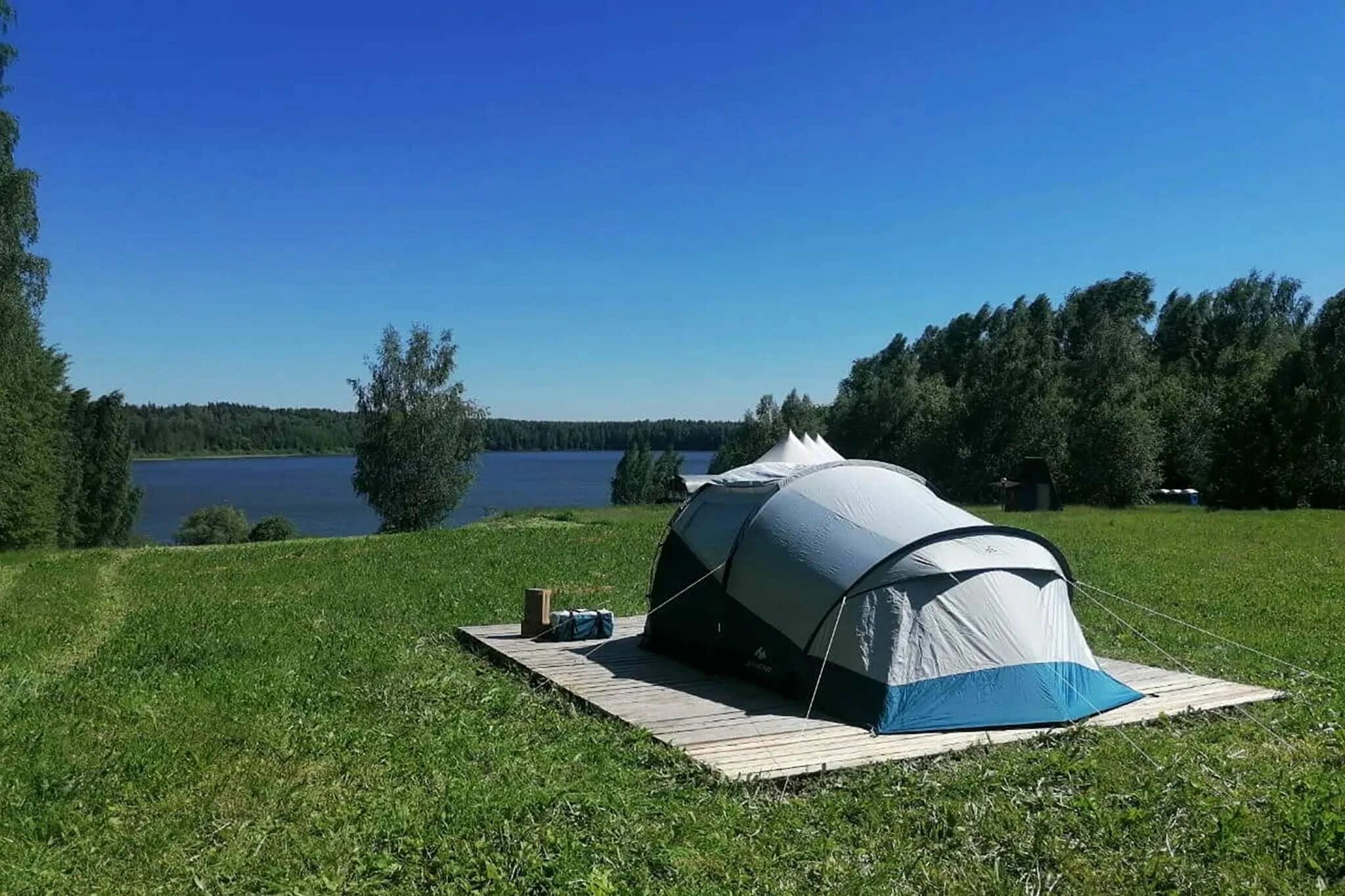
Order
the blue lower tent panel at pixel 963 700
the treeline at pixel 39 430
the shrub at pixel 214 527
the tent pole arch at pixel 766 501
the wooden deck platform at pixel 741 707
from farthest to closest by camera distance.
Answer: the shrub at pixel 214 527 < the treeline at pixel 39 430 < the tent pole arch at pixel 766 501 < the blue lower tent panel at pixel 963 700 < the wooden deck platform at pixel 741 707

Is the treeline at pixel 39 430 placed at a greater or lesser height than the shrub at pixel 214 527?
greater

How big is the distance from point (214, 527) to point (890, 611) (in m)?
61.2

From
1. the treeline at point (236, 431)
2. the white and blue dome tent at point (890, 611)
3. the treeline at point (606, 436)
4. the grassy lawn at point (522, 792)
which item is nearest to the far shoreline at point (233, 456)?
the treeline at point (236, 431)

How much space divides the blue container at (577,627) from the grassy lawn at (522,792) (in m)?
1.07

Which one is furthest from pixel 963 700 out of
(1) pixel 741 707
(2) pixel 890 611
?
(1) pixel 741 707

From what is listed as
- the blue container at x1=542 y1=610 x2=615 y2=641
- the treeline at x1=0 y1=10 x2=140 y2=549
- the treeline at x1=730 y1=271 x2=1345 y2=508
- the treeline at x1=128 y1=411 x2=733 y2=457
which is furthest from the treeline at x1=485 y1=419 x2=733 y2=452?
the blue container at x1=542 y1=610 x2=615 y2=641

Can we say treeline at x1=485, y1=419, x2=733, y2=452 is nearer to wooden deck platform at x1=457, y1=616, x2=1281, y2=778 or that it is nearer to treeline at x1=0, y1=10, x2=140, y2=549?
treeline at x1=0, y1=10, x2=140, y2=549

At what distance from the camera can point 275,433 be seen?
140 metres

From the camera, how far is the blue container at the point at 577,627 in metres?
11.4

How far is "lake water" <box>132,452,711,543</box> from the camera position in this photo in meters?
67.9

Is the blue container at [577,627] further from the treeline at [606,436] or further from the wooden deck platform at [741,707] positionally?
the treeline at [606,436]

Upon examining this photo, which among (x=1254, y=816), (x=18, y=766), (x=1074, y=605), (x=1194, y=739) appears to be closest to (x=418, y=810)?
(x=18, y=766)

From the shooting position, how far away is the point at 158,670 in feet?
31.8

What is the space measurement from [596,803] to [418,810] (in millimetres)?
1060
